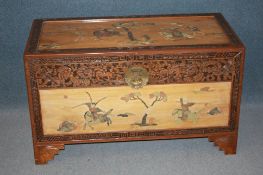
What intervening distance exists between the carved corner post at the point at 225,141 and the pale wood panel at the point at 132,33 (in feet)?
1.66

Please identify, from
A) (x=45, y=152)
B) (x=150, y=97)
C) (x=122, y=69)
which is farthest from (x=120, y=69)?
(x=45, y=152)

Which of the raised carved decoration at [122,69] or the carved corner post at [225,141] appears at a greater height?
the raised carved decoration at [122,69]

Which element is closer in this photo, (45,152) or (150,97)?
(150,97)

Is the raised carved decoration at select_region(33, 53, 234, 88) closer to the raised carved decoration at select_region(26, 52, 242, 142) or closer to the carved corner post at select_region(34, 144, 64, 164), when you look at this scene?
the raised carved decoration at select_region(26, 52, 242, 142)

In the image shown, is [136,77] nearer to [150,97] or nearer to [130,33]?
[150,97]

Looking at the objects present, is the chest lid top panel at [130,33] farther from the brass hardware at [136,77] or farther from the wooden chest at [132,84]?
the brass hardware at [136,77]

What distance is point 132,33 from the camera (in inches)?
102

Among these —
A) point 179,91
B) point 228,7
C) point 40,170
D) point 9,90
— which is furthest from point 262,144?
point 9,90

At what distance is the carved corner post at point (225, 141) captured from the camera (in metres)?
2.61

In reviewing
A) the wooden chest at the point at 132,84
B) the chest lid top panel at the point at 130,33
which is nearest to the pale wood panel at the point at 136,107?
the wooden chest at the point at 132,84

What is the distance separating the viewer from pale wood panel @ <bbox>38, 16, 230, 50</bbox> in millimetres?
2467

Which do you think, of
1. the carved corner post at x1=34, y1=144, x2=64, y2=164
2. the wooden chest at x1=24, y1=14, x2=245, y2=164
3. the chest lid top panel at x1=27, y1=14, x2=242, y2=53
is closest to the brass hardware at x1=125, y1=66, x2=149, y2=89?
the wooden chest at x1=24, y1=14, x2=245, y2=164

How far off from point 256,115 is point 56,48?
1.35 metres

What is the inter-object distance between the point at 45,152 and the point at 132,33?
77 centimetres
